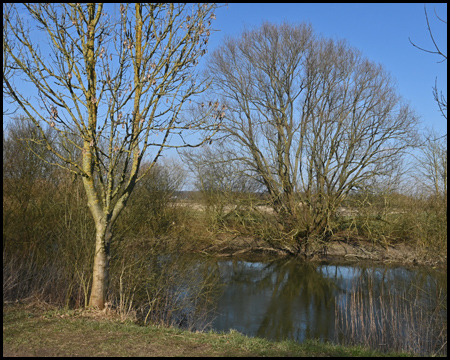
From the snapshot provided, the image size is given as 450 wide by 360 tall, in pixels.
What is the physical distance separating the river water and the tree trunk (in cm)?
351

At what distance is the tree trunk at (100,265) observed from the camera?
7297mm

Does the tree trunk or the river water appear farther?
the river water

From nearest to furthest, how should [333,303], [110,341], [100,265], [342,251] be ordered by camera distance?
[110,341], [100,265], [333,303], [342,251]

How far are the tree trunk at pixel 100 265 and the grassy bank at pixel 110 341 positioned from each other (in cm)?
69

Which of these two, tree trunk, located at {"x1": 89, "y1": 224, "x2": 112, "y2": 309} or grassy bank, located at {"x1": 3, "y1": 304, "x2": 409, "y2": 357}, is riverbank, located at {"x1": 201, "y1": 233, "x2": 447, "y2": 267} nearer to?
tree trunk, located at {"x1": 89, "y1": 224, "x2": 112, "y2": 309}

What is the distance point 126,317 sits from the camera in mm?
7137

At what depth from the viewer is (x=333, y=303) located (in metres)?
12.7

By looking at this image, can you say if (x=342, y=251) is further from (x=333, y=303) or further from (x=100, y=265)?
(x=100, y=265)

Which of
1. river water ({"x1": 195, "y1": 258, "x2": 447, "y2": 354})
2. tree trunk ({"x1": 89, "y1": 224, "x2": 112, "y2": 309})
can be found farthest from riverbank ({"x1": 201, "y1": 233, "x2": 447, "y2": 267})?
tree trunk ({"x1": 89, "y1": 224, "x2": 112, "y2": 309})

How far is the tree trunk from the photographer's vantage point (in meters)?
7.30

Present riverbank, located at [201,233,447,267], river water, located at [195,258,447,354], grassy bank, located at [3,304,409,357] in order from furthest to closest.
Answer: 1. riverbank, located at [201,233,447,267]
2. river water, located at [195,258,447,354]
3. grassy bank, located at [3,304,409,357]

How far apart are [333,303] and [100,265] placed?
7733 mm

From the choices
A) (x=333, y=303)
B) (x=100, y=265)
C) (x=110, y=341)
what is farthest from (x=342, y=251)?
(x=110, y=341)

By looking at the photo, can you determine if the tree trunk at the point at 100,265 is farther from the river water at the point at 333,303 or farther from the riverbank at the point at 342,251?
the riverbank at the point at 342,251
